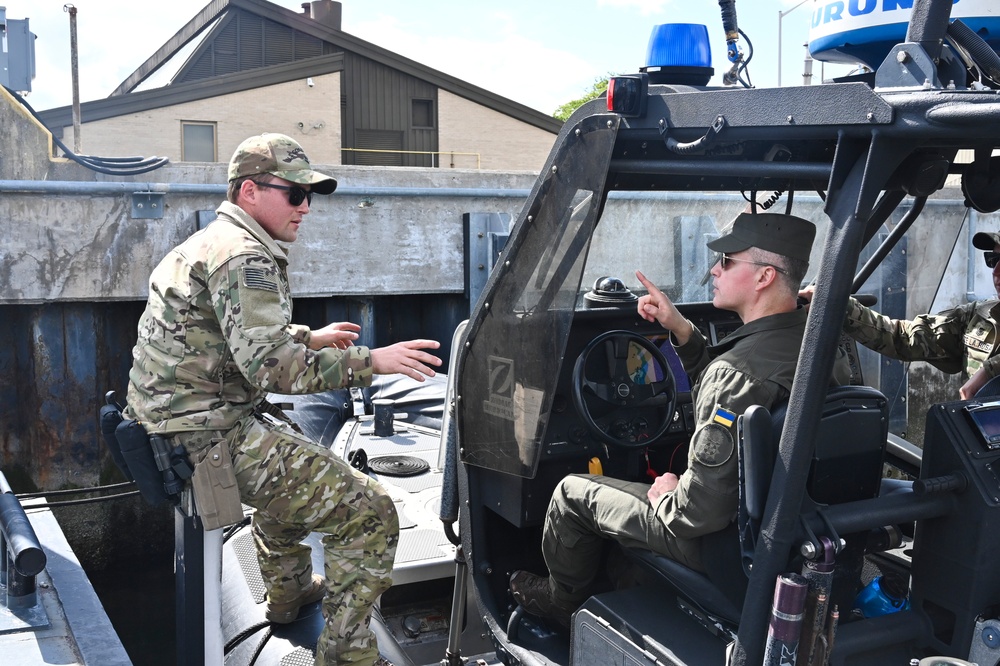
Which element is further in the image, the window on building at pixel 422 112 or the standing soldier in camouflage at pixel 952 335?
the window on building at pixel 422 112

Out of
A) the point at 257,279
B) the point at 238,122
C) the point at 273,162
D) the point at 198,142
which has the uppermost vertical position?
the point at 238,122

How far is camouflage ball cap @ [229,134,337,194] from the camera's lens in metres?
2.91

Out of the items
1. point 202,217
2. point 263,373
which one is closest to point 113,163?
point 202,217

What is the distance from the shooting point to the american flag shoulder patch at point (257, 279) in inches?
105

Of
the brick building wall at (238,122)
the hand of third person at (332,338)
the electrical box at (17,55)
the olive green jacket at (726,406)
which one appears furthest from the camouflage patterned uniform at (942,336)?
the brick building wall at (238,122)

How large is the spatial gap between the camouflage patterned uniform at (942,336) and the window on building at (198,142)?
1698 cm

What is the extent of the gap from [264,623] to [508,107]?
1928 cm

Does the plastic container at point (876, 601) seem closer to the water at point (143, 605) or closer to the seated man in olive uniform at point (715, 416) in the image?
the seated man in olive uniform at point (715, 416)

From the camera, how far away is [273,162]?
2.91 meters

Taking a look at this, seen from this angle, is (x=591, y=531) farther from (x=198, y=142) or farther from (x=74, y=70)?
(x=198, y=142)

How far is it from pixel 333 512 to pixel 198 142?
17138 millimetres

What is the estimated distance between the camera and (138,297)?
22.9ft

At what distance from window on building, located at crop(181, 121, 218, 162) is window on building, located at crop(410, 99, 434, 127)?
4.64 meters

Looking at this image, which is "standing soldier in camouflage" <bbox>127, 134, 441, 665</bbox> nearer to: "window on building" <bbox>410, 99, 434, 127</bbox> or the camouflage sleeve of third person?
the camouflage sleeve of third person
